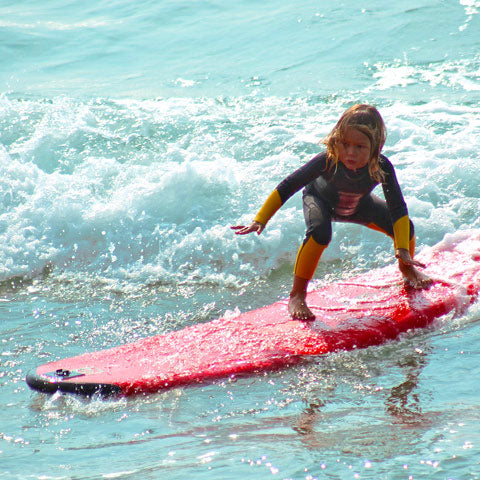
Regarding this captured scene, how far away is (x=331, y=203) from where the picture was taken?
13.0 ft

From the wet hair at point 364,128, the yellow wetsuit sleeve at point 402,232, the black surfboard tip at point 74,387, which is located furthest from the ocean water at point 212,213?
the wet hair at point 364,128

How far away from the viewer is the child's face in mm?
3607

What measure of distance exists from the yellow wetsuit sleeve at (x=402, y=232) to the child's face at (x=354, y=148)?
0.39 m

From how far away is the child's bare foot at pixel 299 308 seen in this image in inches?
151

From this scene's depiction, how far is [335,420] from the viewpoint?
2.69m

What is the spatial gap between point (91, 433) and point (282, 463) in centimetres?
90

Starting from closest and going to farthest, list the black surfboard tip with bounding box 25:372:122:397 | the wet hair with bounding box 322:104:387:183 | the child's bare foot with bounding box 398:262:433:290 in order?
the black surfboard tip with bounding box 25:372:122:397, the wet hair with bounding box 322:104:387:183, the child's bare foot with bounding box 398:262:433:290

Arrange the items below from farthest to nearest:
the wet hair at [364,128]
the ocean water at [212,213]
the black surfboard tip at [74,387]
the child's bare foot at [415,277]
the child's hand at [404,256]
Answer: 1. the child's bare foot at [415,277]
2. the child's hand at [404,256]
3. the wet hair at [364,128]
4. the black surfboard tip at [74,387]
5. the ocean water at [212,213]

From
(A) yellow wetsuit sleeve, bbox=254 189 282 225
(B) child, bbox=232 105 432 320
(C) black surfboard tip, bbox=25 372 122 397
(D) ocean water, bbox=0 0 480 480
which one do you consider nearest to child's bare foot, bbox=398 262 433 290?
(B) child, bbox=232 105 432 320

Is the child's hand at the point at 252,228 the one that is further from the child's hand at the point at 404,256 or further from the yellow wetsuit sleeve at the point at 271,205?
the child's hand at the point at 404,256

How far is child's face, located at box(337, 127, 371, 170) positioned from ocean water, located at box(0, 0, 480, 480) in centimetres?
97

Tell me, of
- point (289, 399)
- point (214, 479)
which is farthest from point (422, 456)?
point (289, 399)

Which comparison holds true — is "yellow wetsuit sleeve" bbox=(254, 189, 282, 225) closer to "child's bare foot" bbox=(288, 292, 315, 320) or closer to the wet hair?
the wet hair

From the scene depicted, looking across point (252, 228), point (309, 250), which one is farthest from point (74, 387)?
point (309, 250)
